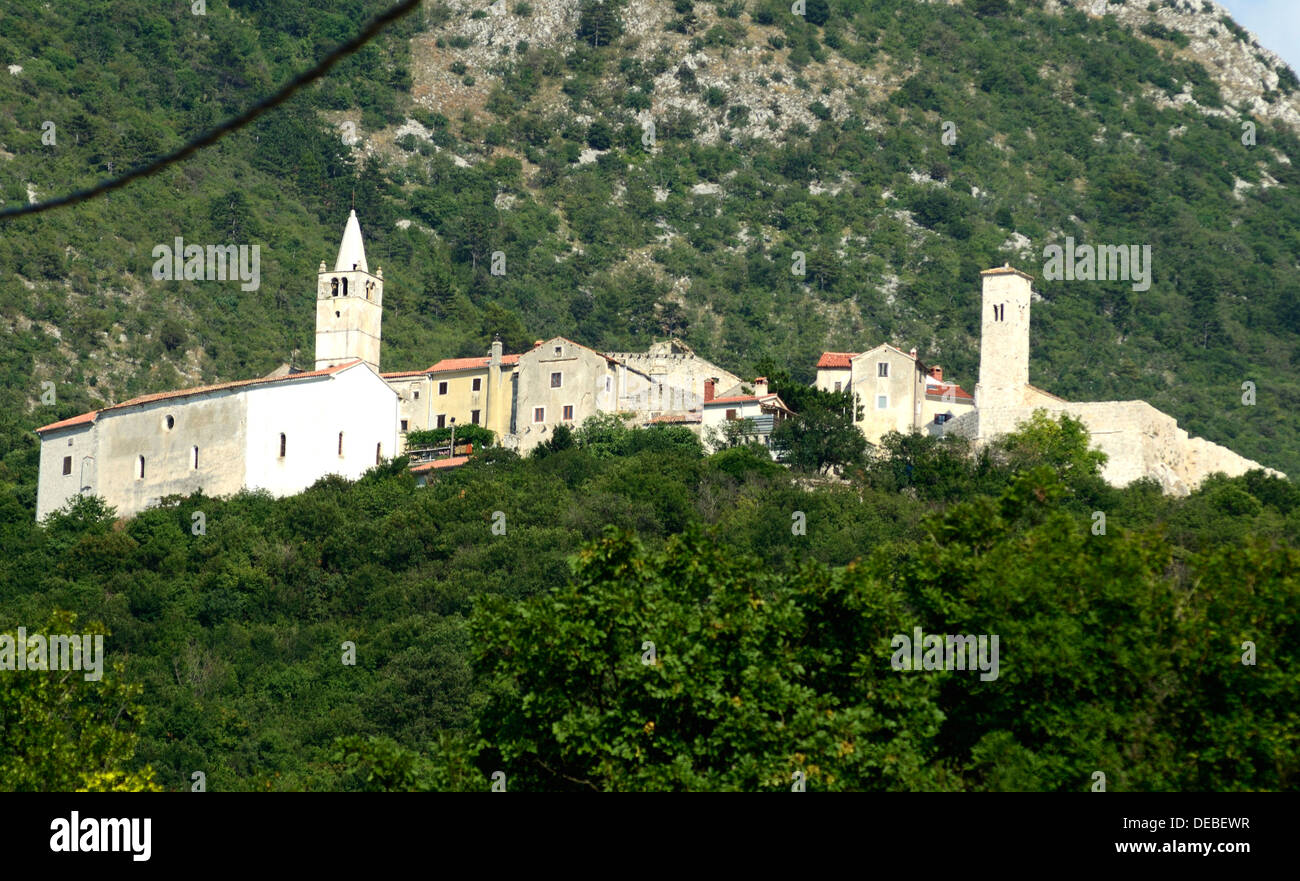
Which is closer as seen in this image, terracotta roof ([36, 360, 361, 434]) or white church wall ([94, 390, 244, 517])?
terracotta roof ([36, 360, 361, 434])

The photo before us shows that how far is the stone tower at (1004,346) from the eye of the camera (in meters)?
63.5

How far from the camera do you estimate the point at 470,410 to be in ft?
222

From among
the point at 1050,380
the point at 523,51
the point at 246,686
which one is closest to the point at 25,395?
the point at 246,686

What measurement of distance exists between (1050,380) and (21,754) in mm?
81933

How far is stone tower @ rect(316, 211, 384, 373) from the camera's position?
67625 mm

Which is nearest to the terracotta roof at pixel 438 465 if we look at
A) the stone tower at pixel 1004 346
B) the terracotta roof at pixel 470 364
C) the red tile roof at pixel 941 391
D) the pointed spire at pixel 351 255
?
the terracotta roof at pixel 470 364

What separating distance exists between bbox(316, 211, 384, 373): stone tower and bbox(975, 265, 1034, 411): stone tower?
20.9 metres

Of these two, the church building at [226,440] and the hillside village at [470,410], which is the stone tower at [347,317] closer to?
the hillside village at [470,410]

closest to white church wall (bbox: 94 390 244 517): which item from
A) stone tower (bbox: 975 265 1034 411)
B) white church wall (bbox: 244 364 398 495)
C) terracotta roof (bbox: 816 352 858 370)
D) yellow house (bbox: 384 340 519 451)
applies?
white church wall (bbox: 244 364 398 495)

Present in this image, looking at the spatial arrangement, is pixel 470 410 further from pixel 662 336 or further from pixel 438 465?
pixel 662 336

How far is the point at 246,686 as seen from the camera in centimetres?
5150

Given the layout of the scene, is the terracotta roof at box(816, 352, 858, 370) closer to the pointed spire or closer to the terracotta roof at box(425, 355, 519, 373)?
the terracotta roof at box(425, 355, 519, 373)

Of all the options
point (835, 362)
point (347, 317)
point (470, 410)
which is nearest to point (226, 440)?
point (347, 317)
